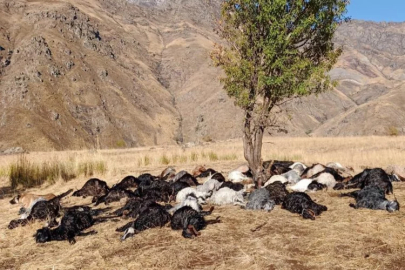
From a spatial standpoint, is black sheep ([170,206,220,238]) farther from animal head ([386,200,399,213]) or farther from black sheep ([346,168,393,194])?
black sheep ([346,168,393,194])

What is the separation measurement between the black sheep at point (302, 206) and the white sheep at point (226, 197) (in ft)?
4.17

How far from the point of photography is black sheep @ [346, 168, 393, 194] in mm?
10062

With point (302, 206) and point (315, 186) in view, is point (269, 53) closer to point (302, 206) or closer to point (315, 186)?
point (315, 186)

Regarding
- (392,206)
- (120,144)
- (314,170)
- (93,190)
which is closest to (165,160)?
(93,190)

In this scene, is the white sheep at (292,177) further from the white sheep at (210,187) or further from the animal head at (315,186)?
the white sheep at (210,187)

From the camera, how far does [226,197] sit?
10070 millimetres

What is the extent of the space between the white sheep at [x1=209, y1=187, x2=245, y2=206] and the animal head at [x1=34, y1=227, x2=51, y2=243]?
4.14 m

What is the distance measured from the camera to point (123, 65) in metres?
118

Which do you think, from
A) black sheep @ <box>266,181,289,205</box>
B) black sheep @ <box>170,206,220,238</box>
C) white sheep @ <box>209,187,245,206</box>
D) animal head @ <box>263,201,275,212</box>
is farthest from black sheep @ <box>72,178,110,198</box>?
animal head @ <box>263,201,275,212</box>

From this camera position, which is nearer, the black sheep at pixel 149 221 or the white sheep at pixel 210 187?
the black sheep at pixel 149 221

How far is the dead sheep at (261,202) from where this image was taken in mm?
9094

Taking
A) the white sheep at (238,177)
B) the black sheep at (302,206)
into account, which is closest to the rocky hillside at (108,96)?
the white sheep at (238,177)

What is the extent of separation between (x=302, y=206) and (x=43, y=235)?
18.2 feet

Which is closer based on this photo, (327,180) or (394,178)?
(327,180)
